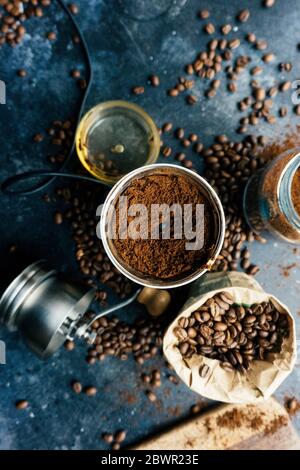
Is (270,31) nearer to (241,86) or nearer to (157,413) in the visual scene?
(241,86)

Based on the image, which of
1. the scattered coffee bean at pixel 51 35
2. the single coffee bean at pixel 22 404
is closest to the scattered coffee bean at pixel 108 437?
the single coffee bean at pixel 22 404

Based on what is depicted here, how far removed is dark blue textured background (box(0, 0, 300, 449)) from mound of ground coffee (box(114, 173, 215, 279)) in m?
0.31

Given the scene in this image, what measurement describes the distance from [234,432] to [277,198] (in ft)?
2.08

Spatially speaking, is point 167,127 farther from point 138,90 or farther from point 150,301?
point 150,301

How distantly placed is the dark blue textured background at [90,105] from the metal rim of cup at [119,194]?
12.2 inches

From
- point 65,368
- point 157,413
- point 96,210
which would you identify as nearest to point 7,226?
point 96,210

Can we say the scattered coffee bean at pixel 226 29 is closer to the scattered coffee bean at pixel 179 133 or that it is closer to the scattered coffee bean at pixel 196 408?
the scattered coffee bean at pixel 179 133

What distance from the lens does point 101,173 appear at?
1.23 meters

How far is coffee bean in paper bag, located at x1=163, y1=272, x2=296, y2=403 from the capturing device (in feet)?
3.58

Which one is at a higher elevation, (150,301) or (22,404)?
(150,301)

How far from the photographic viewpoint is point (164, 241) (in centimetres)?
99

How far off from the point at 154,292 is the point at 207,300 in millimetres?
184

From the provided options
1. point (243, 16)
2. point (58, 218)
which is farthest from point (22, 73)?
point (243, 16)

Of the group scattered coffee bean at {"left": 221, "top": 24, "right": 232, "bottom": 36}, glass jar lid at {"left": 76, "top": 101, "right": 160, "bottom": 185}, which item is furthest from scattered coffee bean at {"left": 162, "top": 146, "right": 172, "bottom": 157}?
scattered coffee bean at {"left": 221, "top": 24, "right": 232, "bottom": 36}
